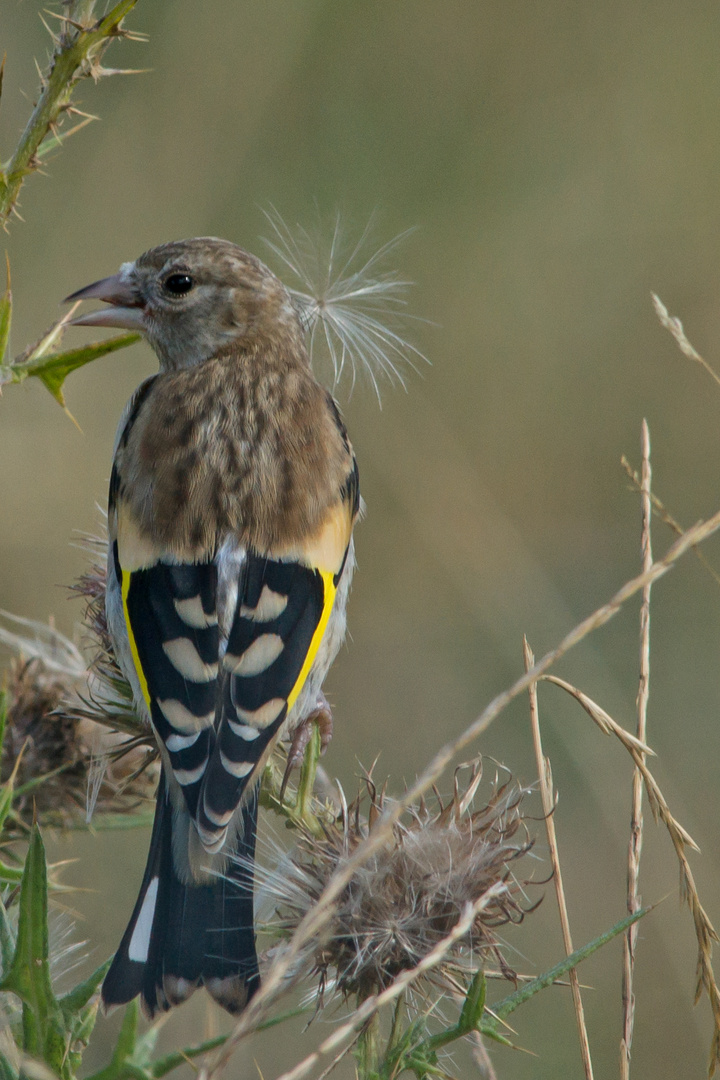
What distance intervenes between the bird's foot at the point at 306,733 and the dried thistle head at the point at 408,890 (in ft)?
Result: 1.30

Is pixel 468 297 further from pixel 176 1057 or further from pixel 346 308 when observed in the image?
pixel 176 1057

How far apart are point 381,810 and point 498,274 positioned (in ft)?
15.6

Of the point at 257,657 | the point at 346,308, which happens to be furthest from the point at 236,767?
the point at 346,308

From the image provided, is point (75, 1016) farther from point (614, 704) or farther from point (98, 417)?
point (98, 417)

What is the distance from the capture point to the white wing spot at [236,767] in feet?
8.34

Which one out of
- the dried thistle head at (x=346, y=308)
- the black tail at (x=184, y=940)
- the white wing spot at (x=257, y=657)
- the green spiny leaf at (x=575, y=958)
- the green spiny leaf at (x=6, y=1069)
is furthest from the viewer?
the dried thistle head at (x=346, y=308)

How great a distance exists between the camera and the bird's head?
3.67 meters

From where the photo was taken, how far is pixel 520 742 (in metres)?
5.73

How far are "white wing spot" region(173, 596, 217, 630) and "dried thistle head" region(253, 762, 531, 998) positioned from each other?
2.16 feet

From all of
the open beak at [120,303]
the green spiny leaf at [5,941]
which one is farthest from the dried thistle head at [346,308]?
the green spiny leaf at [5,941]

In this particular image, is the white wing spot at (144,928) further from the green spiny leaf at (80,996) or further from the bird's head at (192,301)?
the bird's head at (192,301)

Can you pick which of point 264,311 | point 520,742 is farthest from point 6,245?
point 520,742

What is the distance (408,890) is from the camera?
2256mm

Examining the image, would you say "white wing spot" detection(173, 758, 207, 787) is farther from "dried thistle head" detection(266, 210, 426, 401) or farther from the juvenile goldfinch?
"dried thistle head" detection(266, 210, 426, 401)
